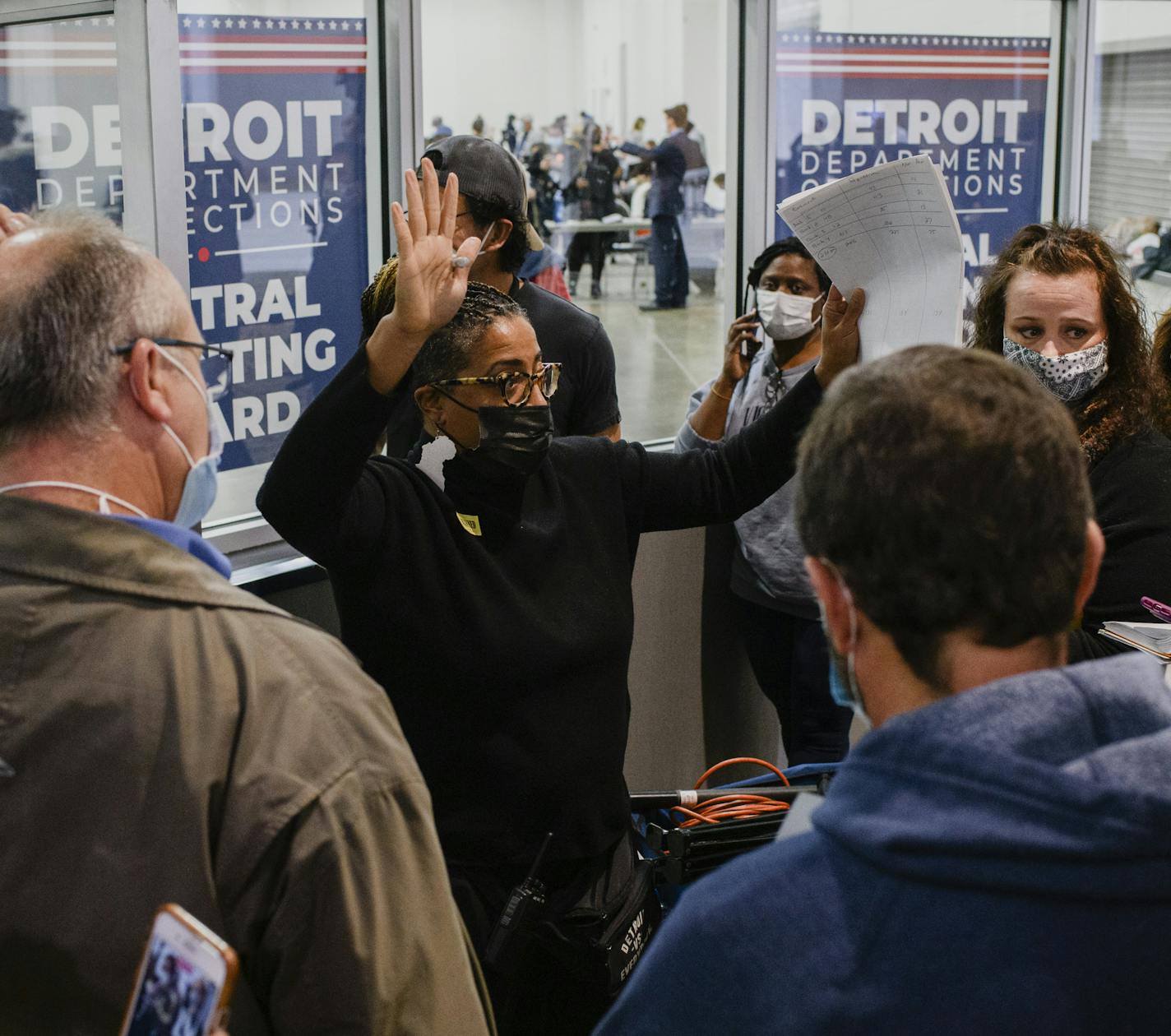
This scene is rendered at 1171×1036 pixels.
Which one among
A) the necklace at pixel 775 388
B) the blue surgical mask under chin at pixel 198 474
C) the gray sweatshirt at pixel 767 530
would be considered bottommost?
the gray sweatshirt at pixel 767 530

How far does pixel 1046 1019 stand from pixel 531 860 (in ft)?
3.92

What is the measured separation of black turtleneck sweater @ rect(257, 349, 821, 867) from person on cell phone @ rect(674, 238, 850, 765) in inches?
46.9

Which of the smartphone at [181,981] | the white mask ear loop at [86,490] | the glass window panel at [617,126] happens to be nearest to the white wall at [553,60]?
the glass window panel at [617,126]

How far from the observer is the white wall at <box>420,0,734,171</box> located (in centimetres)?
1545

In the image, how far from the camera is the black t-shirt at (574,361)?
2.91m

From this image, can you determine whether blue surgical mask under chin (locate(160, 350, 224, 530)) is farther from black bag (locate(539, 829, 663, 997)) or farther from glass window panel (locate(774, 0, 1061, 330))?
glass window panel (locate(774, 0, 1061, 330))

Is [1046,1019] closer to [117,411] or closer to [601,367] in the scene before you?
[117,411]

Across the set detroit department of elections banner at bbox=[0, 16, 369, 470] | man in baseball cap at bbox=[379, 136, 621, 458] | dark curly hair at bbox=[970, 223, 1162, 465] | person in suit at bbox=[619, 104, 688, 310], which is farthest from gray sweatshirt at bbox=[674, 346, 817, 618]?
person in suit at bbox=[619, 104, 688, 310]

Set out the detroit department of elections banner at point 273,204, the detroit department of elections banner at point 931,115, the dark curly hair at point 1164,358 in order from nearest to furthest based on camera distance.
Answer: the dark curly hair at point 1164,358 < the detroit department of elections banner at point 273,204 < the detroit department of elections banner at point 931,115

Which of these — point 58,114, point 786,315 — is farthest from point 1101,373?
point 58,114

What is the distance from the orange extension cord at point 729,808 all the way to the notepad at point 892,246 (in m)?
0.72

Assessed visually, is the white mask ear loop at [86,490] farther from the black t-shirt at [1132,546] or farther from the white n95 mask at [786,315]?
the white n95 mask at [786,315]

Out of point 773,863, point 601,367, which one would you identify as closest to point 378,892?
point 773,863

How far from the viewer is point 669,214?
9.41 meters
